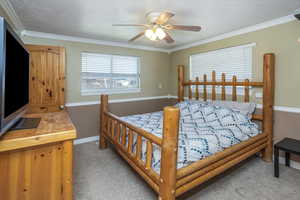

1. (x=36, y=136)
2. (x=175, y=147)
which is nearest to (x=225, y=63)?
(x=175, y=147)

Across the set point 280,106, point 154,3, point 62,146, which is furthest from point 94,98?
point 280,106

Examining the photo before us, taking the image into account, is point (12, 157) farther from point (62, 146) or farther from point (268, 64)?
point (268, 64)

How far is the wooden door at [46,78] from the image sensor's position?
9.48 ft

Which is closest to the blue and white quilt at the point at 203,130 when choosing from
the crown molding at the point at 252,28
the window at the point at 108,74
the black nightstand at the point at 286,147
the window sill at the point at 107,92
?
the black nightstand at the point at 286,147

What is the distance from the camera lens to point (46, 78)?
299cm

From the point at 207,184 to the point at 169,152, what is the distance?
1.09m

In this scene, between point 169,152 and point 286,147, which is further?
point 286,147

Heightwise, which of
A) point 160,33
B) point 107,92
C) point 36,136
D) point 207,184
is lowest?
point 207,184

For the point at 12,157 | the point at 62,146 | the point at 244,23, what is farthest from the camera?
the point at 244,23

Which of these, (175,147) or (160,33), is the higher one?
(160,33)

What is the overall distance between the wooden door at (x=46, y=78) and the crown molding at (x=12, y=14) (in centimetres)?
35

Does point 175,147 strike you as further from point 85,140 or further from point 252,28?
point 85,140

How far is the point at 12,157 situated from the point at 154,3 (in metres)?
2.07

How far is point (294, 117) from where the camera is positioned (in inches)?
97.3
